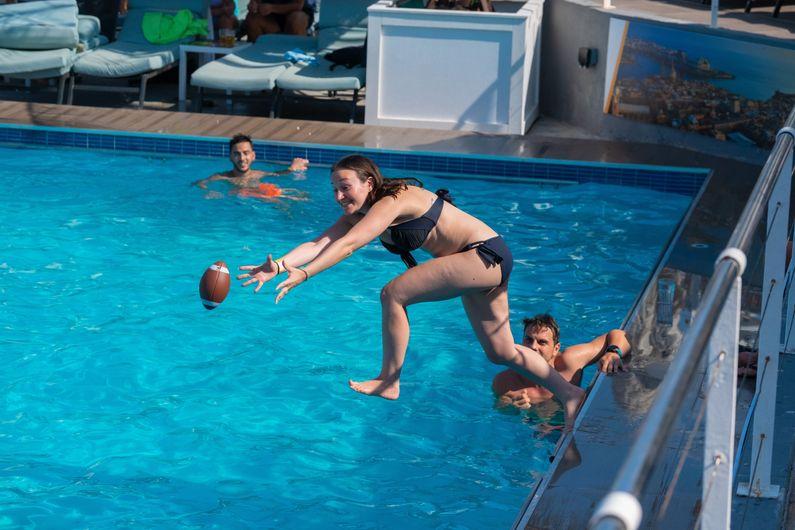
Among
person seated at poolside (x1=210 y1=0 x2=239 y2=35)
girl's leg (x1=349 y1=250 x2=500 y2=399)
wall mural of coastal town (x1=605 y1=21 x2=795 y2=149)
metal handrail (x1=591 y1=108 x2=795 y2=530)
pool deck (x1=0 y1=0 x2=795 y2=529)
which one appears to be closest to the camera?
metal handrail (x1=591 y1=108 x2=795 y2=530)

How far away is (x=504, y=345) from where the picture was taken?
5.32 m

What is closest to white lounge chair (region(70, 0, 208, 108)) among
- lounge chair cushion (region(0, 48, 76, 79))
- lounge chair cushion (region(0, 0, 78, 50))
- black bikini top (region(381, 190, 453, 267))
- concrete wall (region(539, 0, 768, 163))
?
lounge chair cushion (region(0, 48, 76, 79))

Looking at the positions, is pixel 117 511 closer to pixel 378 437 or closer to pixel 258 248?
pixel 378 437

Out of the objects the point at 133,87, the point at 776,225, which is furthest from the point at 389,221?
the point at 133,87

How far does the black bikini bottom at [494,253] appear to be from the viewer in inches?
203

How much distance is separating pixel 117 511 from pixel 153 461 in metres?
0.55

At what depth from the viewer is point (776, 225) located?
407 centimetres

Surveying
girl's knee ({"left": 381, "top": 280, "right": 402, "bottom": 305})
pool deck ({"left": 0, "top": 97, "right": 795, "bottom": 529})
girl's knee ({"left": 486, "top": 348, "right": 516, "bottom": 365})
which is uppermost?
girl's knee ({"left": 381, "top": 280, "right": 402, "bottom": 305})

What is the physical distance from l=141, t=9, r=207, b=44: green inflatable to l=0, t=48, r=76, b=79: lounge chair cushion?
4.08ft

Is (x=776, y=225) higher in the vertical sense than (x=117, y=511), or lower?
higher

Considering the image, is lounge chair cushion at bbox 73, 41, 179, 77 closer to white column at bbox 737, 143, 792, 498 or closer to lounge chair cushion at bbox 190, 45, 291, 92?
lounge chair cushion at bbox 190, 45, 291, 92

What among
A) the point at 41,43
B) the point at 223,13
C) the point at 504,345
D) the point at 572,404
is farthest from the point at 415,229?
the point at 223,13

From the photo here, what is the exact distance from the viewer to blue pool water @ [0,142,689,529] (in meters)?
5.66

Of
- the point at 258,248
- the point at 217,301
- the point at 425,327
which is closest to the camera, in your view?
the point at 217,301
